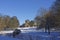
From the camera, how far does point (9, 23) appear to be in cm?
7250

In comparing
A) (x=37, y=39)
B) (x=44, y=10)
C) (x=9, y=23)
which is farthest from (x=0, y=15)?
(x=37, y=39)

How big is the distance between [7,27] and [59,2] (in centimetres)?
4968

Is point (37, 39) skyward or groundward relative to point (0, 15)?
groundward

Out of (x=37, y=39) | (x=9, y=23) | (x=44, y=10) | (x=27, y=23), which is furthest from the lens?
(x=27, y=23)

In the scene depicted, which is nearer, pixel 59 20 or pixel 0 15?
pixel 59 20

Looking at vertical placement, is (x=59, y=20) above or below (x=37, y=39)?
above

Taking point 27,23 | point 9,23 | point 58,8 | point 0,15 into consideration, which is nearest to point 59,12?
point 58,8

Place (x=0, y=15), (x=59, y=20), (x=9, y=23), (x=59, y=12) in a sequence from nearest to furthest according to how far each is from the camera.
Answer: (x=59, y=12) → (x=59, y=20) → (x=0, y=15) → (x=9, y=23)

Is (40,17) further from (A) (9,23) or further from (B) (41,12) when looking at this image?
(A) (9,23)

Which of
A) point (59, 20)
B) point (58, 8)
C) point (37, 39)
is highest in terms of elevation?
point (58, 8)

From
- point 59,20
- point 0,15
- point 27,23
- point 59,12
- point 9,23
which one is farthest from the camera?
point 27,23

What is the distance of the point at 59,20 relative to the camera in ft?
86.7

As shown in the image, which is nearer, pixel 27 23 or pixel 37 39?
pixel 37 39

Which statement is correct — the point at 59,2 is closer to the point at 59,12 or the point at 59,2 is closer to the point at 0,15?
the point at 59,12
